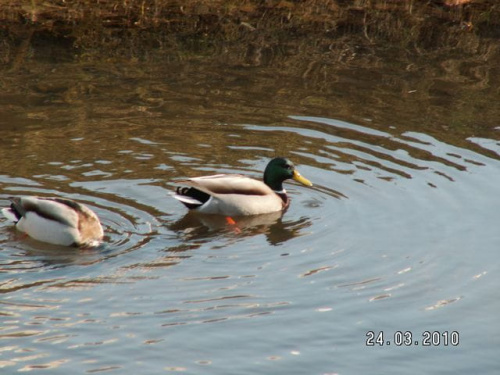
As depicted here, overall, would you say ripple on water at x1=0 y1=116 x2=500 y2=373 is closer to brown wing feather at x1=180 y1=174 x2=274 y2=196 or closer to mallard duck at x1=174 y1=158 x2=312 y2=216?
mallard duck at x1=174 y1=158 x2=312 y2=216

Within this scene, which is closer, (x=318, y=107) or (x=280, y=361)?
(x=280, y=361)

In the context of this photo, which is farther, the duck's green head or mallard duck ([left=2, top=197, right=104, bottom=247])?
the duck's green head

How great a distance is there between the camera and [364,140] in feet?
44.5

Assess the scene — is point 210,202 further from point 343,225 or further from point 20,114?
point 20,114

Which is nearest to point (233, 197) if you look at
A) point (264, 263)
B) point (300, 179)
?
point (300, 179)

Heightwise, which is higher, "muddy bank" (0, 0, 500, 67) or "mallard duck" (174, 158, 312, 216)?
"muddy bank" (0, 0, 500, 67)

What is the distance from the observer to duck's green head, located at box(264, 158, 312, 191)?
1214cm

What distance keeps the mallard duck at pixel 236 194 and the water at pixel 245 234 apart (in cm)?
Answer: 20

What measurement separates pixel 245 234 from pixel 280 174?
1307 mm

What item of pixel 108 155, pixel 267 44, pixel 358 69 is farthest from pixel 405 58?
pixel 108 155

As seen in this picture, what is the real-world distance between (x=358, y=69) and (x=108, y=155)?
529 cm

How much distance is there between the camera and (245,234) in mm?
11141

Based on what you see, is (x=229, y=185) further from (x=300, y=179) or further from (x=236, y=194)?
(x=300, y=179)

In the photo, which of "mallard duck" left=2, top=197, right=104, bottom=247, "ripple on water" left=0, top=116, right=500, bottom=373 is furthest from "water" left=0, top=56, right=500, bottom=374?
"mallard duck" left=2, top=197, right=104, bottom=247
